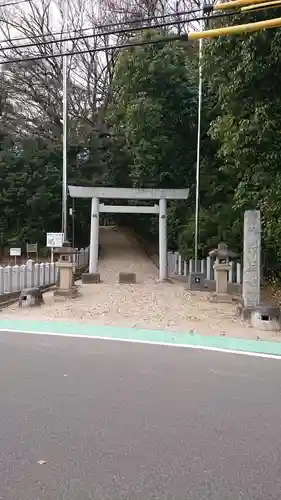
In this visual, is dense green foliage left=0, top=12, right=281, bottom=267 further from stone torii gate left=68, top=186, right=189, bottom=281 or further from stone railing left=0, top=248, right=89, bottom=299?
stone railing left=0, top=248, right=89, bottom=299

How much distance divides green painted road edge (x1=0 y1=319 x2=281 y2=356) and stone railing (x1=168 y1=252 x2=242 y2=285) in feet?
29.2

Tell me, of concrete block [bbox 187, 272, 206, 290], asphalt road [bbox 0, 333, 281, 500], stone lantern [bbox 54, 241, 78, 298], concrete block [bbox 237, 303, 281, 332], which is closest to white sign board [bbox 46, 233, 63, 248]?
concrete block [bbox 187, 272, 206, 290]

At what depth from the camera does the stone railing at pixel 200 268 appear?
19.0m

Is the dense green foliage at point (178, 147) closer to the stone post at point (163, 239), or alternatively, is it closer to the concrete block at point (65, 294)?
the stone post at point (163, 239)

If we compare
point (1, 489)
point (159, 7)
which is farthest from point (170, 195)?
point (1, 489)

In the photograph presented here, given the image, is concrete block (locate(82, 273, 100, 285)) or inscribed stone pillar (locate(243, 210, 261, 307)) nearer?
inscribed stone pillar (locate(243, 210, 261, 307))

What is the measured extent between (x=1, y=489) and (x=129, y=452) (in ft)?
3.43

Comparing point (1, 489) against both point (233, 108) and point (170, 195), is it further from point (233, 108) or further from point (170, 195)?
point (170, 195)

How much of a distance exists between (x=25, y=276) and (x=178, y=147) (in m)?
10.8

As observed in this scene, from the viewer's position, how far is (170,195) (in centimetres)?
2231

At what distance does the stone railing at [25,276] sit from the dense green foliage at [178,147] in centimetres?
661

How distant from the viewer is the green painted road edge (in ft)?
28.6

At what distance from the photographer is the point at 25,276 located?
59.2 ft

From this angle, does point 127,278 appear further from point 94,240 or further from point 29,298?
point 29,298
